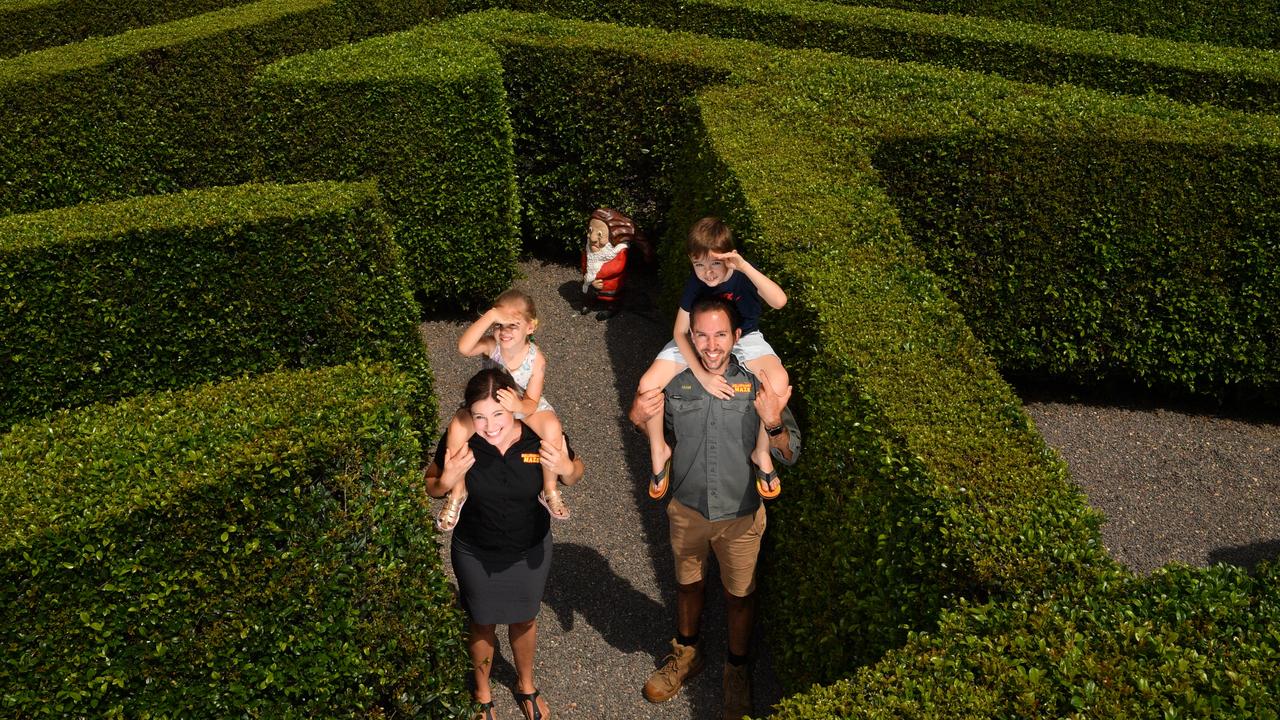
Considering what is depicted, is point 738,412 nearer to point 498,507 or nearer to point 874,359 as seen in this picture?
point 874,359

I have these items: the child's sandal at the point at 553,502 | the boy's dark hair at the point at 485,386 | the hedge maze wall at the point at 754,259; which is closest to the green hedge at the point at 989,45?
the hedge maze wall at the point at 754,259

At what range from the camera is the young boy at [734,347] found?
6.12 m

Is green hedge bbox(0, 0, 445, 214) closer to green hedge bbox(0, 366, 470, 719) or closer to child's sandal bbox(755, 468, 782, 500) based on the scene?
green hedge bbox(0, 366, 470, 719)

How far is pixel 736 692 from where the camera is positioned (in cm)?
666

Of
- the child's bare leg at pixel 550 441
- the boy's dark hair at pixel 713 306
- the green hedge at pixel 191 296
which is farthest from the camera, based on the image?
the green hedge at pixel 191 296

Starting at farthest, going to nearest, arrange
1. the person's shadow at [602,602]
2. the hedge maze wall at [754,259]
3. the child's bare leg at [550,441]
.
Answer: the person's shadow at [602,602]
the child's bare leg at [550,441]
the hedge maze wall at [754,259]

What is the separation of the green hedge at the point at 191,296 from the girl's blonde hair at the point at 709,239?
275 cm

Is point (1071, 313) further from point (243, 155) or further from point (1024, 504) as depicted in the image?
point (243, 155)

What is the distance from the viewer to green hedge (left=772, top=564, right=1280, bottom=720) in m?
4.22

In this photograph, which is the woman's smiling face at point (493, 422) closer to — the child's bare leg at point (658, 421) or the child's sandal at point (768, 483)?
the child's bare leg at point (658, 421)

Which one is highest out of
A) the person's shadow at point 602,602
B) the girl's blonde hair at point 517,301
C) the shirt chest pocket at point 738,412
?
the girl's blonde hair at point 517,301

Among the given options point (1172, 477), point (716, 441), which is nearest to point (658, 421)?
point (716, 441)

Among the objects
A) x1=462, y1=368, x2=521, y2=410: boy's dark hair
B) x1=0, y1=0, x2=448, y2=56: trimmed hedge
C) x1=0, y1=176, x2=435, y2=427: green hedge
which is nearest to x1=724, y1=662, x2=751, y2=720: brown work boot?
x1=462, y1=368, x2=521, y2=410: boy's dark hair

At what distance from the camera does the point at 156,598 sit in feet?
17.5
